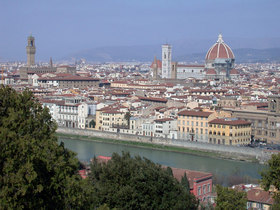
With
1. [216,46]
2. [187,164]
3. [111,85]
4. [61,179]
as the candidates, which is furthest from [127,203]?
[216,46]

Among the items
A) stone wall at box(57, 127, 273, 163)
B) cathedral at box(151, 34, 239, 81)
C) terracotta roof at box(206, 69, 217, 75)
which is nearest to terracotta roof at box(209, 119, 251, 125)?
stone wall at box(57, 127, 273, 163)

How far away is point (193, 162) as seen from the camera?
1553 centimetres

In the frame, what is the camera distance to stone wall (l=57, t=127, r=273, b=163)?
1576 cm

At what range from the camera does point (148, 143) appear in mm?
18641

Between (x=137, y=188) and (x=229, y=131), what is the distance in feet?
33.4

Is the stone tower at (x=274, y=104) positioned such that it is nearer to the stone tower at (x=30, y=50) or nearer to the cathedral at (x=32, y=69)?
the cathedral at (x=32, y=69)

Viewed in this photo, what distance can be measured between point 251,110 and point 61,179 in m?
14.6

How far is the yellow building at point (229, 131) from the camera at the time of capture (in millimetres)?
17188

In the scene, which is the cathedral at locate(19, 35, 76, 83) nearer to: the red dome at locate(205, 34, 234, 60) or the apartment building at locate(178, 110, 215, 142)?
the red dome at locate(205, 34, 234, 60)

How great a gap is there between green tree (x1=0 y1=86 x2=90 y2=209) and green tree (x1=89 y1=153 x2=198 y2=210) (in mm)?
1033

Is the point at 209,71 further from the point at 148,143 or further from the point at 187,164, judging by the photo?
the point at 187,164

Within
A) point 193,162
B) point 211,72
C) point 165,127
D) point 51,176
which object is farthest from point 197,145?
point 211,72

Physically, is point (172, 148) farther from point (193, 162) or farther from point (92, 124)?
point (92, 124)

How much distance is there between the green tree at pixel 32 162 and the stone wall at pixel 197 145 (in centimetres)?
988
